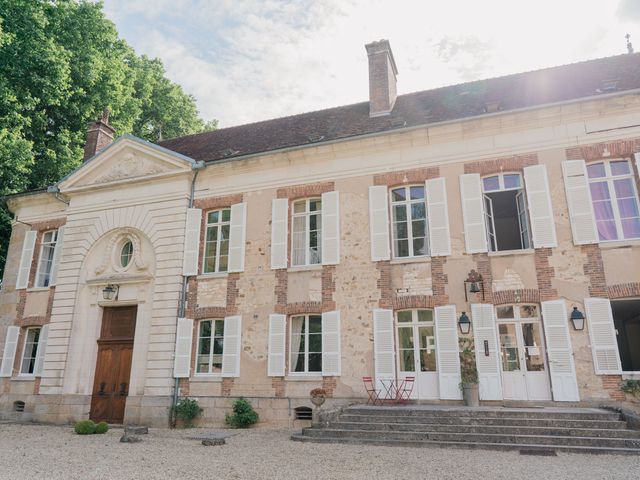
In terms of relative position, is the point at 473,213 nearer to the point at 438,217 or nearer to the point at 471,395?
the point at 438,217

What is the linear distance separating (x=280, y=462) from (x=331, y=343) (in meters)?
4.27

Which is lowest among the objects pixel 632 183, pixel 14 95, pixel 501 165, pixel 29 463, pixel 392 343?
pixel 29 463

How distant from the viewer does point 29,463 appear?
287 inches

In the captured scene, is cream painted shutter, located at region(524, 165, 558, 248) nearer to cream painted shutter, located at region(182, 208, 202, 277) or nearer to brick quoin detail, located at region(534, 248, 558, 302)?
brick quoin detail, located at region(534, 248, 558, 302)

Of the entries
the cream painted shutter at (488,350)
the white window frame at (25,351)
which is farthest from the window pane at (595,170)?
the white window frame at (25,351)

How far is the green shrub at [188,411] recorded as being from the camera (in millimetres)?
11609

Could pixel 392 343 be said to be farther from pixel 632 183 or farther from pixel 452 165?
pixel 632 183

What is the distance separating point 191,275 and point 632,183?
10239mm

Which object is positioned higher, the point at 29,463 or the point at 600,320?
the point at 600,320

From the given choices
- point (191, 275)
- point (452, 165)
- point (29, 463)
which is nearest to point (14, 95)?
point (191, 275)

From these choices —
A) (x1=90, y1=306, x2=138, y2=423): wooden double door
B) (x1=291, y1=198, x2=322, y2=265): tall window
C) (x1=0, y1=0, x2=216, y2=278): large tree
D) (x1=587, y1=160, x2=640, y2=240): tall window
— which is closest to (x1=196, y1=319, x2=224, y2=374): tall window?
(x1=90, y1=306, x2=138, y2=423): wooden double door

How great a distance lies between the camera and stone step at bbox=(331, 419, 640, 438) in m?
7.71

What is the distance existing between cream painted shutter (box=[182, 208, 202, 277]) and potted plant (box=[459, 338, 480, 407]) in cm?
680

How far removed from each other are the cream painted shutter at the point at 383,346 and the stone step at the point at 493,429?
182cm
